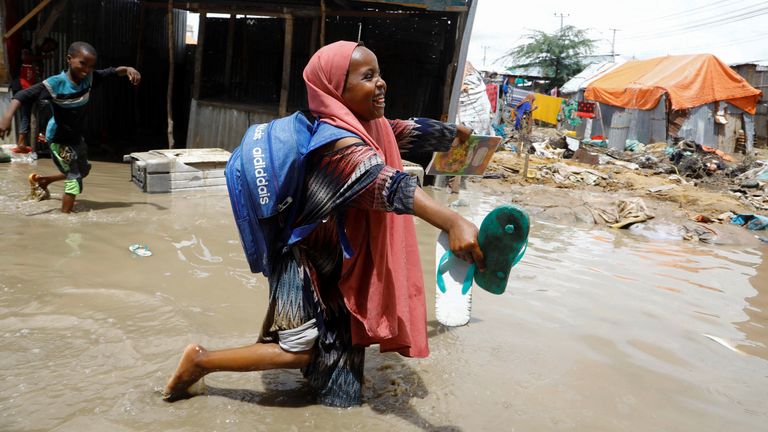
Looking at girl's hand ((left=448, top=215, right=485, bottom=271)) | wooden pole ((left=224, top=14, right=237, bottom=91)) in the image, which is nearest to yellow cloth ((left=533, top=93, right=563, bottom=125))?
wooden pole ((left=224, top=14, right=237, bottom=91))

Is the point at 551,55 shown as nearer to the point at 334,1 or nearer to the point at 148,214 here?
the point at 334,1

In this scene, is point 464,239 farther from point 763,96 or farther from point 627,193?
point 763,96

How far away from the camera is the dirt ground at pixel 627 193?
7.48 meters

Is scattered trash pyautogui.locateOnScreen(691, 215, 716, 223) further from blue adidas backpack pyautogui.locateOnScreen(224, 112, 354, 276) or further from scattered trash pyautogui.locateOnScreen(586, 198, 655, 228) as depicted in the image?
blue adidas backpack pyautogui.locateOnScreen(224, 112, 354, 276)

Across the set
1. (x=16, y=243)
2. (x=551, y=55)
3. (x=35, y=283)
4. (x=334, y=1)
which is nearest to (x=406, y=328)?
(x=35, y=283)

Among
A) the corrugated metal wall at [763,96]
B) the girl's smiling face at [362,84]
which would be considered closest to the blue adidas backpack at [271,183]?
the girl's smiling face at [362,84]

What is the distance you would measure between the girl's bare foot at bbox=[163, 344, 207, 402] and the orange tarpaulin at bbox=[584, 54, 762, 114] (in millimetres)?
19045

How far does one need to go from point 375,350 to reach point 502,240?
1.37m

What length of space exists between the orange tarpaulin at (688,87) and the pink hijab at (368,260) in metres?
18.6

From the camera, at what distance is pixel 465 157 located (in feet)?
11.1

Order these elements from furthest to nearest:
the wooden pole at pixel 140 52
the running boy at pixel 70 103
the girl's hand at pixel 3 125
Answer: the wooden pole at pixel 140 52, the running boy at pixel 70 103, the girl's hand at pixel 3 125

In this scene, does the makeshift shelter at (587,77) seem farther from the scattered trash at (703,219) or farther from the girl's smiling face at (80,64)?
the girl's smiling face at (80,64)

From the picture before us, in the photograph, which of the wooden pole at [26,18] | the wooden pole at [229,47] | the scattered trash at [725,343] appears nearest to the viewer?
the scattered trash at [725,343]

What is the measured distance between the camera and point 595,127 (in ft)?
70.3
